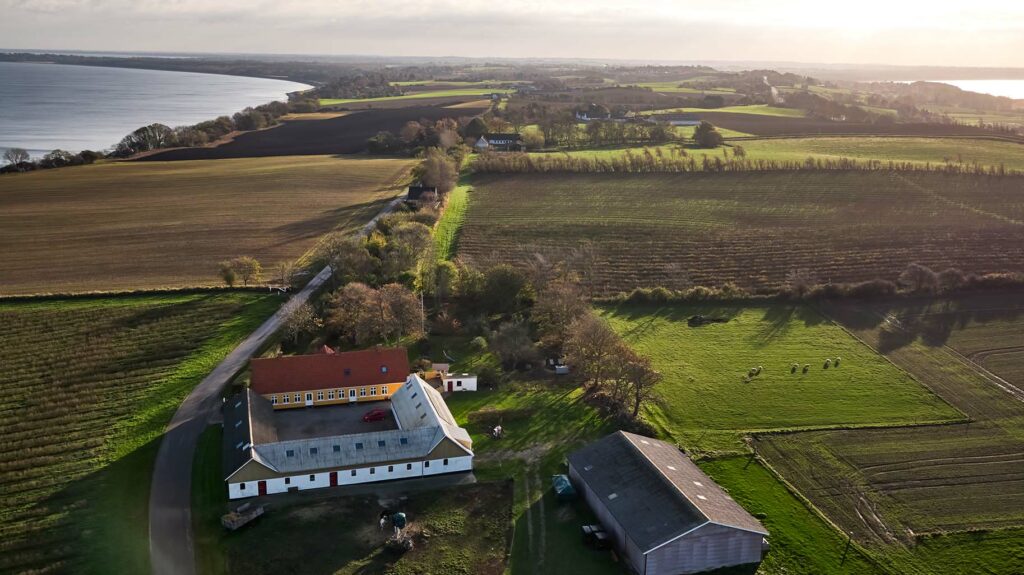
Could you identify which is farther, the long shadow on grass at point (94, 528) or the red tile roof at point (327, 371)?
the red tile roof at point (327, 371)

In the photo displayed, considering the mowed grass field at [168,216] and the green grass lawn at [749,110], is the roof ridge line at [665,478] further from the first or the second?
the green grass lawn at [749,110]

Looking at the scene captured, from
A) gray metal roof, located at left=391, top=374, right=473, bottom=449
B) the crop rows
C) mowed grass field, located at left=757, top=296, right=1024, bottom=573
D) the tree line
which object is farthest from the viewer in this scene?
the tree line

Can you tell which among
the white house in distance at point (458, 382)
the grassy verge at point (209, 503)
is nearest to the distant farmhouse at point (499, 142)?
the white house in distance at point (458, 382)

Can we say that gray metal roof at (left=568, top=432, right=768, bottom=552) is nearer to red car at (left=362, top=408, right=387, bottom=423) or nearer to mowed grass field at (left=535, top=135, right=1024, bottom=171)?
red car at (left=362, top=408, right=387, bottom=423)

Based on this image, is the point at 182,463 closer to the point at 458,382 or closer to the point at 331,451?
the point at 331,451

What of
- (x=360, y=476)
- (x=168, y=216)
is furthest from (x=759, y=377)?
(x=168, y=216)

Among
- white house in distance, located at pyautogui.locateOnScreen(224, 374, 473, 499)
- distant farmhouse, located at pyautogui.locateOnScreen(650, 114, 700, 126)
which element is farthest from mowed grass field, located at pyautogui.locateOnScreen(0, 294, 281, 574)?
distant farmhouse, located at pyautogui.locateOnScreen(650, 114, 700, 126)
